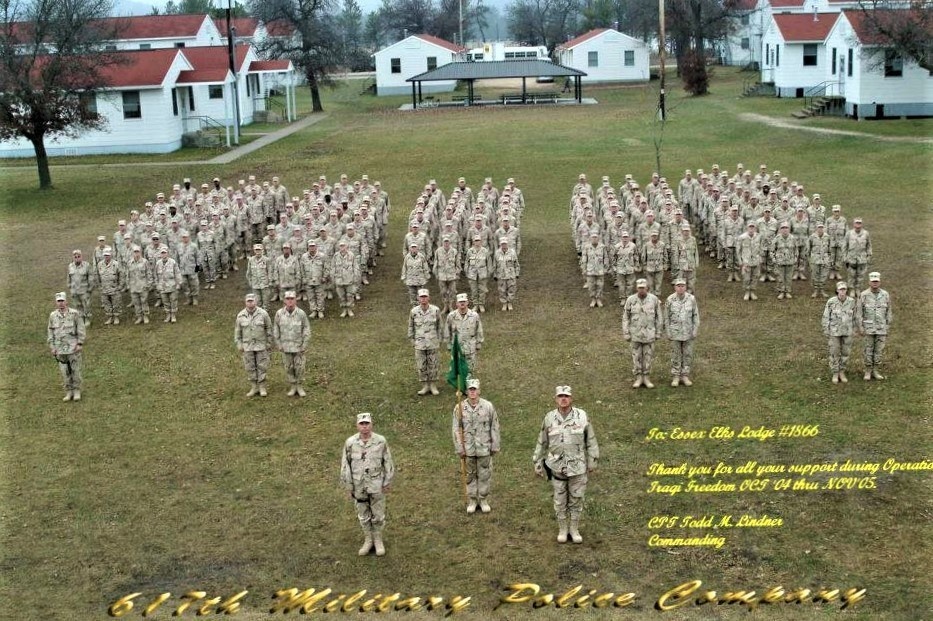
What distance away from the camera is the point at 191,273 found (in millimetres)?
23344

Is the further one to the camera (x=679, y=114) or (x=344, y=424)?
(x=679, y=114)

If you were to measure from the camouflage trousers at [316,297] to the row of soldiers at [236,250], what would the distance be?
Result: 0.8 inches

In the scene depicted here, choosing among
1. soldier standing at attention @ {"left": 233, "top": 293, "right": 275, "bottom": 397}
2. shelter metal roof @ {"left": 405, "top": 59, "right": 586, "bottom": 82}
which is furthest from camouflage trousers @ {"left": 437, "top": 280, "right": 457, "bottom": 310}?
shelter metal roof @ {"left": 405, "top": 59, "right": 586, "bottom": 82}

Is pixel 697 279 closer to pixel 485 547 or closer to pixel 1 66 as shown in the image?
pixel 485 547

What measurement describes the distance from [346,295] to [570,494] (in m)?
11.3

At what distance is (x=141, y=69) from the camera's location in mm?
48281

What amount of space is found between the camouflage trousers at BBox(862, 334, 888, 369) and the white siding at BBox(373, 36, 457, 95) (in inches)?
2567

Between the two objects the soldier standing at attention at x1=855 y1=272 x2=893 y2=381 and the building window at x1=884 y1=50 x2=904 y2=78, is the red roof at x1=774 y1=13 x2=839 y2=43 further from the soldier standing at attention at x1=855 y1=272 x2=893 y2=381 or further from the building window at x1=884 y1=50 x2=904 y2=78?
the soldier standing at attention at x1=855 y1=272 x2=893 y2=381

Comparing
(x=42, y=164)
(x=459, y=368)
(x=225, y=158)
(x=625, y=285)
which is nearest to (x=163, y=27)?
(x=225, y=158)

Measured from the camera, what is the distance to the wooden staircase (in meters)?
50.8

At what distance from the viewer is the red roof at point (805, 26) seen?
59.2 metres

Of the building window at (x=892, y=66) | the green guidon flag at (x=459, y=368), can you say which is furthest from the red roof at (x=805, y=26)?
the green guidon flag at (x=459, y=368)

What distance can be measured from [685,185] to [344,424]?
15.8 m

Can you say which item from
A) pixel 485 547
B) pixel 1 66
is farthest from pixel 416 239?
pixel 1 66
